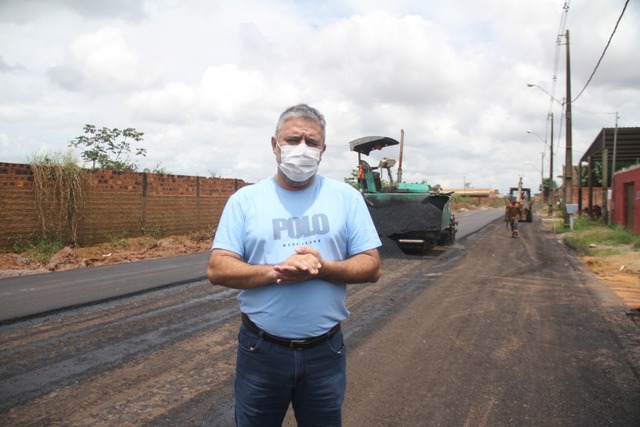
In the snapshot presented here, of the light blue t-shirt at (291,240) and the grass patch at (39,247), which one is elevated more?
the light blue t-shirt at (291,240)

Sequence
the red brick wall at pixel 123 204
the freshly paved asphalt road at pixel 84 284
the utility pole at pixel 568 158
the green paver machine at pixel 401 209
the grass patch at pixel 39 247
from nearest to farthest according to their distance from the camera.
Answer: the freshly paved asphalt road at pixel 84 284 → the grass patch at pixel 39 247 → the red brick wall at pixel 123 204 → the green paver machine at pixel 401 209 → the utility pole at pixel 568 158

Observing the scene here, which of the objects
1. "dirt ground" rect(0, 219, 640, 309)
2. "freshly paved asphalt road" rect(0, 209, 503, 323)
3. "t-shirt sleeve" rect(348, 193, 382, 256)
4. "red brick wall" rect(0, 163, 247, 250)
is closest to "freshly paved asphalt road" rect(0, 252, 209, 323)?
"freshly paved asphalt road" rect(0, 209, 503, 323)

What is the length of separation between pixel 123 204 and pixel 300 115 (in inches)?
635

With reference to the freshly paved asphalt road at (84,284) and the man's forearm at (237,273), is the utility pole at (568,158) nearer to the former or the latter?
the freshly paved asphalt road at (84,284)

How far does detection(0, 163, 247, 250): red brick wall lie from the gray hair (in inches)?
517

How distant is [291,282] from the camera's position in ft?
7.04

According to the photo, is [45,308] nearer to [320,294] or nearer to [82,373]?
[82,373]

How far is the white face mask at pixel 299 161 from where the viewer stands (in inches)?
90.9

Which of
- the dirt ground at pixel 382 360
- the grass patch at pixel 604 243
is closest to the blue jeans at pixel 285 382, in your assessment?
the dirt ground at pixel 382 360

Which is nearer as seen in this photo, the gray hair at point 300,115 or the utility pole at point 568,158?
the gray hair at point 300,115

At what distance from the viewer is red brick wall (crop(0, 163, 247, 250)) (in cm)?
1321

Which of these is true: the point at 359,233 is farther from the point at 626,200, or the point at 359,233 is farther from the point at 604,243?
the point at 626,200

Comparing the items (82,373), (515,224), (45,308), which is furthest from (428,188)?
(82,373)

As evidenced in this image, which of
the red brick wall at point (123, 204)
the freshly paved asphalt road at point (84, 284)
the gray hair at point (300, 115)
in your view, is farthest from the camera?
the red brick wall at point (123, 204)
